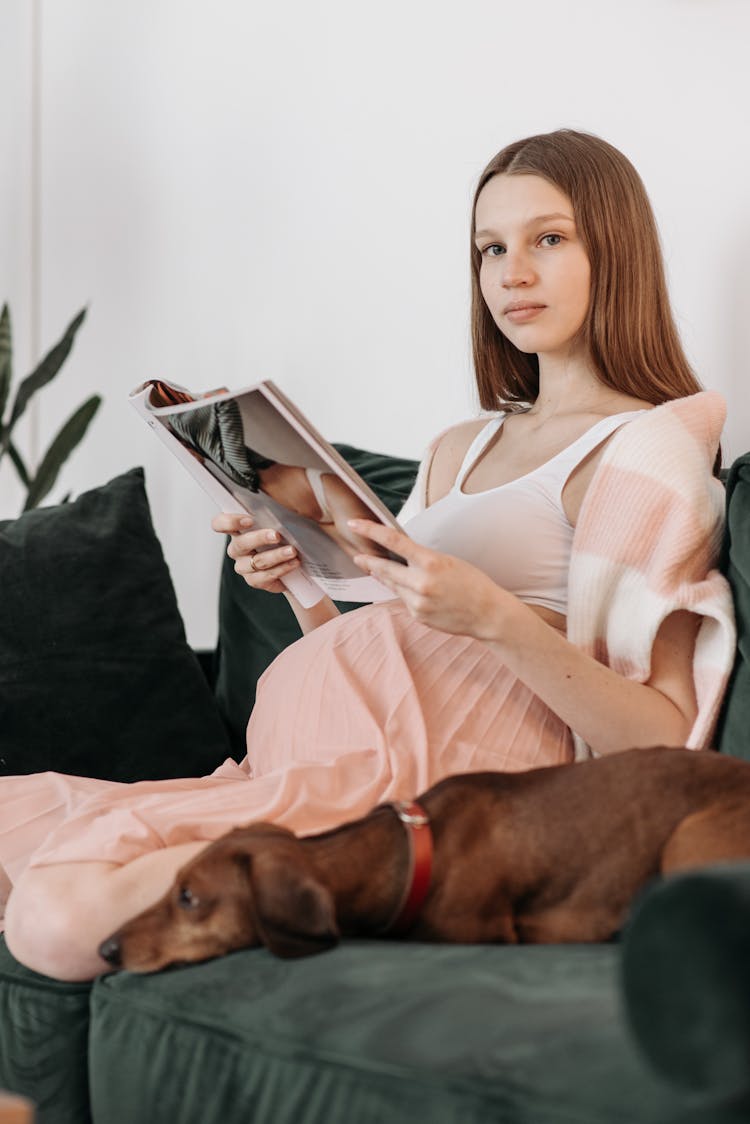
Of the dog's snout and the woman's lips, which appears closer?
the dog's snout

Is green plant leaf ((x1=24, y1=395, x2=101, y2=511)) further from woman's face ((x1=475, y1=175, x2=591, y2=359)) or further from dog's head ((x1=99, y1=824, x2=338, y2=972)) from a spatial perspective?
dog's head ((x1=99, y1=824, x2=338, y2=972))

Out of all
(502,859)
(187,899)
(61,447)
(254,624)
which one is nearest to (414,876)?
(502,859)

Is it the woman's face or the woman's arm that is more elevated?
the woman's face

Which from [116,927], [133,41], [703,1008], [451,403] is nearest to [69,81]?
[133,41]

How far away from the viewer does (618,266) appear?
1868mm

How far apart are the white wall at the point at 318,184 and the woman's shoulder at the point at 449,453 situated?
0.38m

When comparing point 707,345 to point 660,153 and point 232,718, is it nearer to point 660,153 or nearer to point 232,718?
point 660,153

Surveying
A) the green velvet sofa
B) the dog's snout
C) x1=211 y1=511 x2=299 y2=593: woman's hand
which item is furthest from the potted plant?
the dog's snout

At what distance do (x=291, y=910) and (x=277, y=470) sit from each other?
0.60 meters

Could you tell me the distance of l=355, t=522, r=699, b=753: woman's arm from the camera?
4.79 ft

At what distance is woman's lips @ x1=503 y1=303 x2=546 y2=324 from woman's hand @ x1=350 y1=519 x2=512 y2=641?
526mm

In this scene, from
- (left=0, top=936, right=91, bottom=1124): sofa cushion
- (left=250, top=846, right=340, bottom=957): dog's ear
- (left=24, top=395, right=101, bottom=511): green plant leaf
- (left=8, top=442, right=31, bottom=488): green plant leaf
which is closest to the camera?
(left=250, top=846, right=340, bottom=957): dog's ear

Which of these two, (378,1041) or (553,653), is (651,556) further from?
(378,1041)

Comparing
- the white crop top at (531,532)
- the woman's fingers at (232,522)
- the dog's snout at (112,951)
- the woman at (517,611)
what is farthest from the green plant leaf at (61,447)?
the dog's snout at (112,951)
